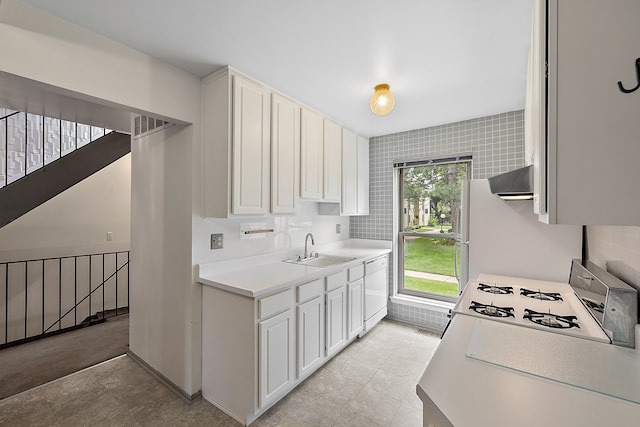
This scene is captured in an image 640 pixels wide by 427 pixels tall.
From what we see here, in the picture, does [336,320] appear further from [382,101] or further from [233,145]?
[382,101]

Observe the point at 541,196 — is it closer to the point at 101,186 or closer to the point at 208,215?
the point at 208,215

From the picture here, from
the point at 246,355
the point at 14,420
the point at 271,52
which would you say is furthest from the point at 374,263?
the point at 14,420

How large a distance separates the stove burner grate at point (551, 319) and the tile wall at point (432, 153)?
1981 mm

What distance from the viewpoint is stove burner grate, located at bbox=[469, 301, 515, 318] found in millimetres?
1407

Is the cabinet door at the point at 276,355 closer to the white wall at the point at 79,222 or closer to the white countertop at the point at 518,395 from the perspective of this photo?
the white countertop at the point at 518,395

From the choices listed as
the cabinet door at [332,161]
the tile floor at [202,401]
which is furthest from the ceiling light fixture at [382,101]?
the tile floor at [202,401]

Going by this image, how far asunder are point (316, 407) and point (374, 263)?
1.64m

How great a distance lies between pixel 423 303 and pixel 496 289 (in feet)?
5.42

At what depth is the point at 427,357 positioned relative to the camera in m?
2.70

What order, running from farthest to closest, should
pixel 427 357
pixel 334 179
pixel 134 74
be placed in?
pixel 334 179, pixel 427 357, pixel 134 74

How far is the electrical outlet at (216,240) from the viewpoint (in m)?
2.21

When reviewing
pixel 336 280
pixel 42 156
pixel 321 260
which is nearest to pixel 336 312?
pixel 336 280

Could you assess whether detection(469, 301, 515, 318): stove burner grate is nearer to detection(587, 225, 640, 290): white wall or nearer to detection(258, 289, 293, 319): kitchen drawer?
detection(587, 225, 640, 290): white wall

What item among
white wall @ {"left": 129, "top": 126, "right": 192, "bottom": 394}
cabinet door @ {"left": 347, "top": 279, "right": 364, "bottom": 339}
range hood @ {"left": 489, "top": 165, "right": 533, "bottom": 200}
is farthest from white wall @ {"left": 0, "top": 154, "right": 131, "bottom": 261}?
range hood @ {"left": 489, "top": 165, "right": 533, "bottom": 200}
